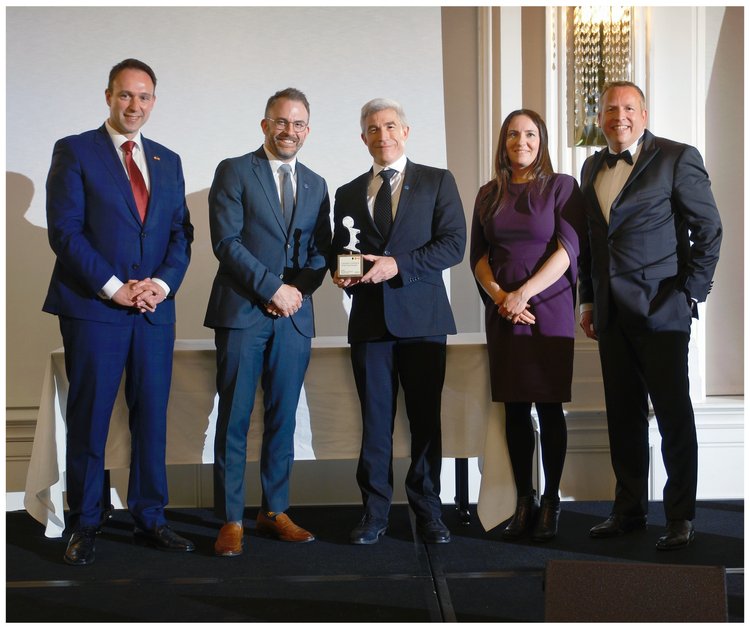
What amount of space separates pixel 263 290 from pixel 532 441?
1.13 meters

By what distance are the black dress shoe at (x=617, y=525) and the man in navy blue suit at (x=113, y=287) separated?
4.94 ft

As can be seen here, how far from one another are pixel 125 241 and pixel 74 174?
11.1 inches

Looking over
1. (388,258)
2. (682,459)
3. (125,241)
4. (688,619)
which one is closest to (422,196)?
(388,258)

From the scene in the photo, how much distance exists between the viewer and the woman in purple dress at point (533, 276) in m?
3.14

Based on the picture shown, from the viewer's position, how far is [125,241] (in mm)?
3104

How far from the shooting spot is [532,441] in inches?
130

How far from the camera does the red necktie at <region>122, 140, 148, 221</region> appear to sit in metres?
3.14

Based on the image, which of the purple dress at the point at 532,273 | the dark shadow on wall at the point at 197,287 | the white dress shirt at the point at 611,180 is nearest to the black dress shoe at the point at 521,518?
the purple dress at the point at 532,273

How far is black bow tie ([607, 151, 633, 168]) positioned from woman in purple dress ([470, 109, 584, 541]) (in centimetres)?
18

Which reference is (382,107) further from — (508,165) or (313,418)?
(313,418)

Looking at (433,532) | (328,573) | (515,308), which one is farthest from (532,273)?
(328,573)

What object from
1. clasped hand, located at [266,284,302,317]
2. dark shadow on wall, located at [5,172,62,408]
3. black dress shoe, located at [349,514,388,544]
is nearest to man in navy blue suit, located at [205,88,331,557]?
clasped hand, located at [266,284,302,317]

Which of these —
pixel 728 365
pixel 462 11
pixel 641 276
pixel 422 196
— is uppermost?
pixel 462 11

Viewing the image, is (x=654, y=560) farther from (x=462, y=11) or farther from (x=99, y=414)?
(x=462, y=11)
